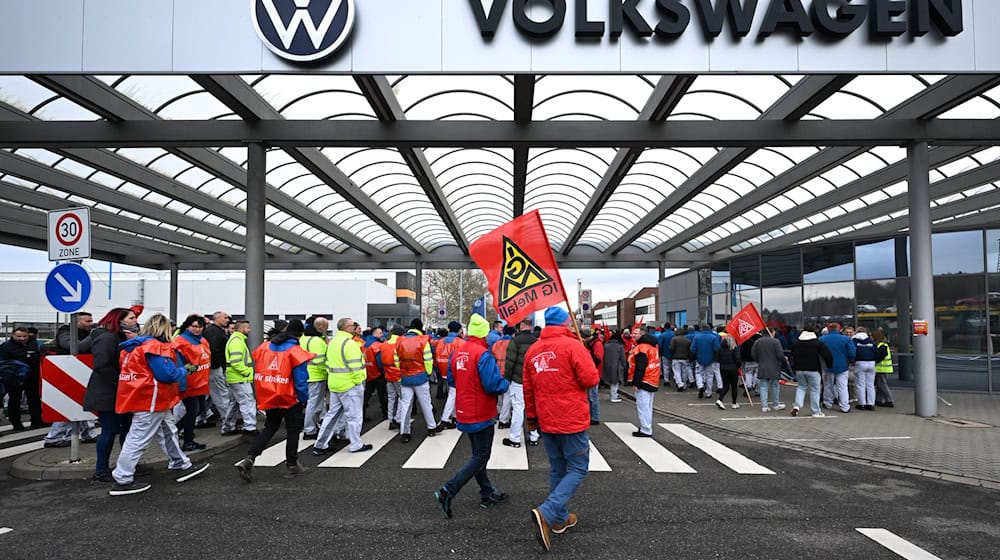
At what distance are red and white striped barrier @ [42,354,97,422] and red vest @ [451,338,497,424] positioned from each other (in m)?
4.70

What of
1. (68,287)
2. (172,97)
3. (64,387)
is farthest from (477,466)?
(172,97)

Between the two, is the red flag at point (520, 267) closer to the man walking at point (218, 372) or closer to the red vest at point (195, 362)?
the red vest at point (195, 362)

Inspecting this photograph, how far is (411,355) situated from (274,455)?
7.57 feet

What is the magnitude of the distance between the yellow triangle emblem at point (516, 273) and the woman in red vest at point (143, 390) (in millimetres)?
3558

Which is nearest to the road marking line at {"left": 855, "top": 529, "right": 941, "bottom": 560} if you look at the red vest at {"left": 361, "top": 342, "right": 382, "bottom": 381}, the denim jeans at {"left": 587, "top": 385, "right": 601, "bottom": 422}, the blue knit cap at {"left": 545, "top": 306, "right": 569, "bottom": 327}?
the blue knit cap at {"left": 545, "top": 306, "right": 569, "bottom": 327}

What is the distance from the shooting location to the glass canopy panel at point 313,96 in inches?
470

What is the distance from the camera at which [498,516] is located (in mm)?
5488

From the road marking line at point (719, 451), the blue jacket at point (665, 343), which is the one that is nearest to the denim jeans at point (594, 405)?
the road marking line at point (719, 451)

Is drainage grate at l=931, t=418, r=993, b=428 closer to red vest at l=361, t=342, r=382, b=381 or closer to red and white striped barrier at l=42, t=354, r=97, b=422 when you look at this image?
red vest at l=361, t=342, r=382, b=381

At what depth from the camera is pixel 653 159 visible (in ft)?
59.1

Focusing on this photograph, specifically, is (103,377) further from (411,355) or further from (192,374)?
(411,355)

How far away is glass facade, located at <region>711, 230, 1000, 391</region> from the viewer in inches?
581

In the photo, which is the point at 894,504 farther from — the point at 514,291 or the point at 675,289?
the point at 675,289

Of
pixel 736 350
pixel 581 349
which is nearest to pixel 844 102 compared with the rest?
pixel 736 350
